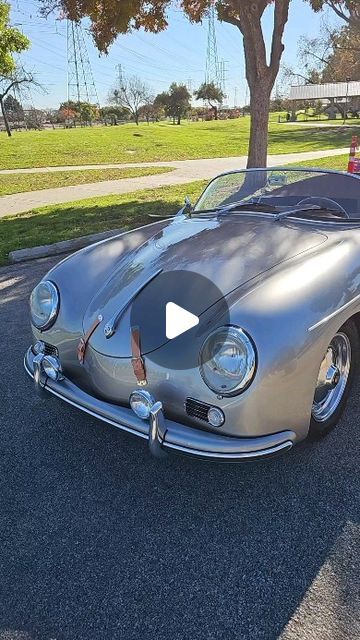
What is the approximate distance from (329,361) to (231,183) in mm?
1857

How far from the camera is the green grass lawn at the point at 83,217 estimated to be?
23.5 feet

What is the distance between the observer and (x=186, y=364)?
213cm

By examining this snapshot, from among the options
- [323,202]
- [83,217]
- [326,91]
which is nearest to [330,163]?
[83,217]

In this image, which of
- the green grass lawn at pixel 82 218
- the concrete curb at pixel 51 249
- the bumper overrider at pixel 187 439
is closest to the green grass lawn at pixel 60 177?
the green grass lawn at pixel 82 218

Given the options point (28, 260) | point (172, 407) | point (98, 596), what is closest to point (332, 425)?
point (172, 407)

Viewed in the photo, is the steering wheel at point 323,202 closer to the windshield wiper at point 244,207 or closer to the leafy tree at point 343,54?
the windshield wiper at point 244,207

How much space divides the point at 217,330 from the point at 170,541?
90 cm

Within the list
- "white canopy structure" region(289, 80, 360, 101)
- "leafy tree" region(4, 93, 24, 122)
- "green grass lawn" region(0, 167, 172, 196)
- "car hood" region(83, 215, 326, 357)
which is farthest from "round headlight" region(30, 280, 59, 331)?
"leafy tree" region(4, 93, 24, 122)

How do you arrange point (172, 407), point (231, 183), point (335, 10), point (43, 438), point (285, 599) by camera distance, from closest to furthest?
point (285, 599) → point (172, 407) → point (43, 438) → point (231, 183) → point (335, 10)

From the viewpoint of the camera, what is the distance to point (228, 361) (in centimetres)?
203

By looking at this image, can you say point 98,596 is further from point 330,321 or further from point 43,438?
point 330,321

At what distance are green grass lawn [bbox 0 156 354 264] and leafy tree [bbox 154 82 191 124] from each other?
6168 centimetres

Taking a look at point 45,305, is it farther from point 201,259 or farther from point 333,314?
point 333,314

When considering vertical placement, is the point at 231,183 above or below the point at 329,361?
above
